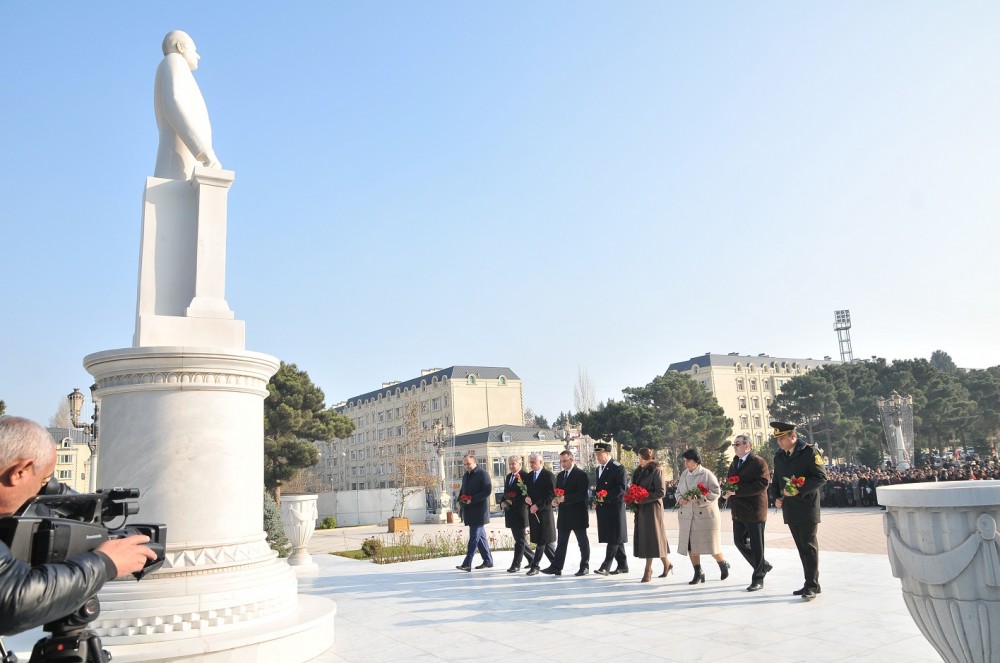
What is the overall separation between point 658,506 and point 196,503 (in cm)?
574

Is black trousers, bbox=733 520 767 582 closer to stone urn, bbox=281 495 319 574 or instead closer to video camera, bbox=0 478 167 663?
video camera, bbox=0 478 167 663

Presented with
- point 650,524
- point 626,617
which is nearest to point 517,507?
point 650,524

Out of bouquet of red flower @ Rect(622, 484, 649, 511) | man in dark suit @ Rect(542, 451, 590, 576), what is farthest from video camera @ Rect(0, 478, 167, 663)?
man in dark suit @ Rect(542, 451, 590, 576)

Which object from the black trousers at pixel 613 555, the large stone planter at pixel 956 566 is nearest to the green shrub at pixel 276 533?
the black trousers at pixel 613 555

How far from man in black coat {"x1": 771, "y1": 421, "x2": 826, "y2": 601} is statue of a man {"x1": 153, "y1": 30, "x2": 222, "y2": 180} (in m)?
6.47

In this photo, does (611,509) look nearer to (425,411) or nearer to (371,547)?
(371,547)

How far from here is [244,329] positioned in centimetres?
607

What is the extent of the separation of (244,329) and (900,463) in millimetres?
35292

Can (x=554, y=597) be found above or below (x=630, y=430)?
below

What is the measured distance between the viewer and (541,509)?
34.3 feet

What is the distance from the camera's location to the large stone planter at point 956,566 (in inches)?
142

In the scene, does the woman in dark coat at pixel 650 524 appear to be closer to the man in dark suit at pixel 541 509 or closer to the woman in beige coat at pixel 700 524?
the woman in beige coat at pixel 700 524

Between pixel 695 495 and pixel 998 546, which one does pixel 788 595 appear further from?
pixel 998 546

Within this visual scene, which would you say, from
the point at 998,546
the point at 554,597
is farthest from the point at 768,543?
the point at 998,546
